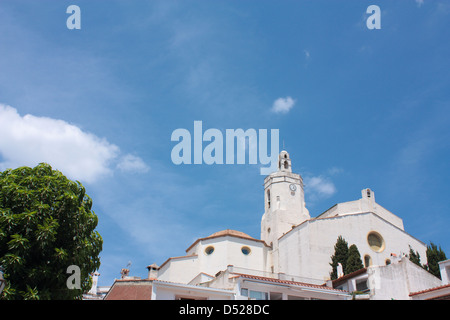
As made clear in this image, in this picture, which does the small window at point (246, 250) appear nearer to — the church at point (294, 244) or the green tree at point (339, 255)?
the church at point (294, 244)

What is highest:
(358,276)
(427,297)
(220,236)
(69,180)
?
(220,236)

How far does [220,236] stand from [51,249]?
28654 millimetres

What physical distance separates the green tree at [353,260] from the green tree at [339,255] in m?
0.48

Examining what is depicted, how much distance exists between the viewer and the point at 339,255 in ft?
139

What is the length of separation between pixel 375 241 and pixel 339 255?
6436 mm

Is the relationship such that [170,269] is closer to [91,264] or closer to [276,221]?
[276,221]

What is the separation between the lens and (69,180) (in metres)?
A: 22.0

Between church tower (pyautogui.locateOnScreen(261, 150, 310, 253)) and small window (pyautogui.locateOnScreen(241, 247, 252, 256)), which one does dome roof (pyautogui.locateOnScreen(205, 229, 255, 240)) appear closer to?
small window (pyautogui.locateOnScreen(241, 247, 252, 256))

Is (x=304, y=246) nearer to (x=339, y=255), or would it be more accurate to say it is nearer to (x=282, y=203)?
(x=339, y=255)

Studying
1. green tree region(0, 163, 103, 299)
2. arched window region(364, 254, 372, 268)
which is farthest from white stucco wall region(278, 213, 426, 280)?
green tree region(0, 163, 103, 299)

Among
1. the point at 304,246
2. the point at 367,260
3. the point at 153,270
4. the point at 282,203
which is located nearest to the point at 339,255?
the point at 304,246

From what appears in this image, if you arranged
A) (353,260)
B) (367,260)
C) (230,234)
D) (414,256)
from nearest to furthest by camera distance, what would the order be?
(353,260) < (367,260) < (414,256) < (230,234)
